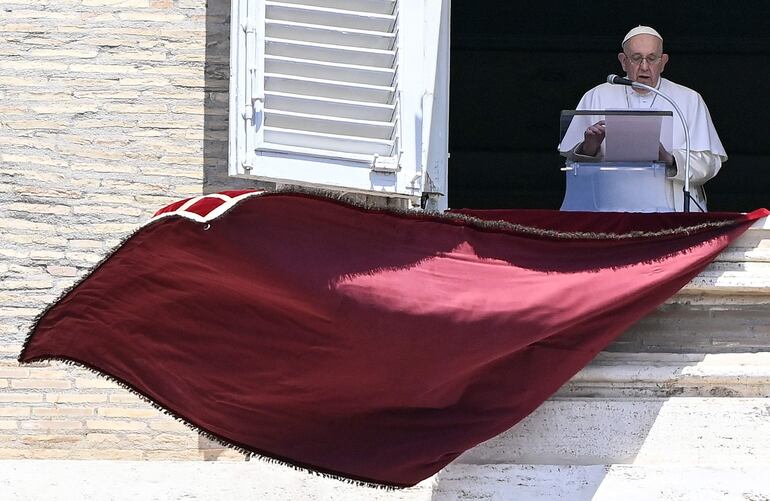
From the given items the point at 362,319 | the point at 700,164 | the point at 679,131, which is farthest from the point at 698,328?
the point at 679,131

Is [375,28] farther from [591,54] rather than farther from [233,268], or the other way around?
[591,54]

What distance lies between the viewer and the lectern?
16.7 feet

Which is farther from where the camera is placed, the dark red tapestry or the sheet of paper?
the sheet of paper

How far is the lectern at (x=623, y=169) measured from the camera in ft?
16.7

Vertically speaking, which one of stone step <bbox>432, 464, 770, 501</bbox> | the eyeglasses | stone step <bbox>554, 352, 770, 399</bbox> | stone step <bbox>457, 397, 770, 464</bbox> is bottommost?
stone step <bbox>432, 464, 770, 501</bbox>

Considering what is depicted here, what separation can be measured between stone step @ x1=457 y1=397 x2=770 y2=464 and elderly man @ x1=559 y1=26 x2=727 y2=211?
3.13 ft

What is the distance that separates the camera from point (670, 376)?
15.8 feet

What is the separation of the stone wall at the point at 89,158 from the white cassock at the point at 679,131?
124cm

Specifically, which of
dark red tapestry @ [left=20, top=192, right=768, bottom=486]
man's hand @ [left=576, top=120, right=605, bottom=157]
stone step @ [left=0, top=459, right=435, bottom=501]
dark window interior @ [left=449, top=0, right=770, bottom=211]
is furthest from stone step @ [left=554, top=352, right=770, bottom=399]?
dark window interior @ [left=449, top=0, right=770, bottom=211]

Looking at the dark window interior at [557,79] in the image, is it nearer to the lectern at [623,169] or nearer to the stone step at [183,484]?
the lectern at [623,169]

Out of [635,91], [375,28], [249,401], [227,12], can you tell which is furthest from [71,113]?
[635,91]

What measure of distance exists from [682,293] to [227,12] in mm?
1967

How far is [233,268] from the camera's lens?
444 cm

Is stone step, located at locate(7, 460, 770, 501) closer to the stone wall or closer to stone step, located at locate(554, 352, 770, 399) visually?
stone step, located at locate(554, 352, 770, 399)
